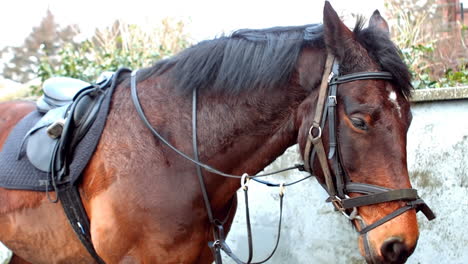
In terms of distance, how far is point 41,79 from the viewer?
7305 mm

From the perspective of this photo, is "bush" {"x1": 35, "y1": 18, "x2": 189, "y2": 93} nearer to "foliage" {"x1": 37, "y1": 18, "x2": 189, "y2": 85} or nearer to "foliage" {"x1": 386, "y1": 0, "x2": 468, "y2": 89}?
"foliage" {"x1": 37, "y1": 18, "x2": 189, "y2": 85}

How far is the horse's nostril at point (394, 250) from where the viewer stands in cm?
198

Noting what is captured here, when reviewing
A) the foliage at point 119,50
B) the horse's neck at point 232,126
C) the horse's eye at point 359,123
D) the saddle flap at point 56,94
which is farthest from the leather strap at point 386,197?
the foliage at point 119,50

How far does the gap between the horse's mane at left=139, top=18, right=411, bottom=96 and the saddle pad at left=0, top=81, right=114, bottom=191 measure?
48cm

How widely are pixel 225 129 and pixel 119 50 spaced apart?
19.9 feet

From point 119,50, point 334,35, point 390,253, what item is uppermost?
point 334,35

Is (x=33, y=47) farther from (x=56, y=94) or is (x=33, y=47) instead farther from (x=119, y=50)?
(x=56, y=94)

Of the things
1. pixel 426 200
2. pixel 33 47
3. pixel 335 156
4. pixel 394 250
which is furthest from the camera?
pixel 33 47

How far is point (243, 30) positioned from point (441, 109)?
2.25 metres

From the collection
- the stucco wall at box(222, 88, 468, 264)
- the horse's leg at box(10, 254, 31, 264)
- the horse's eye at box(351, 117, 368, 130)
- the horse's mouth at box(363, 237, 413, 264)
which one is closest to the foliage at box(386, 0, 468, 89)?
the stucco wall at box(222, 88, 468, 264)

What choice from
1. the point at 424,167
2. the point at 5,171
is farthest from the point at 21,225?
the point at 424,167

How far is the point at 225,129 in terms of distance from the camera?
92.1 inches

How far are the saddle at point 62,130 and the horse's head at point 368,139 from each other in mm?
1169

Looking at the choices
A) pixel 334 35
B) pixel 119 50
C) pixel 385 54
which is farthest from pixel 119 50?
pixel 385 54
